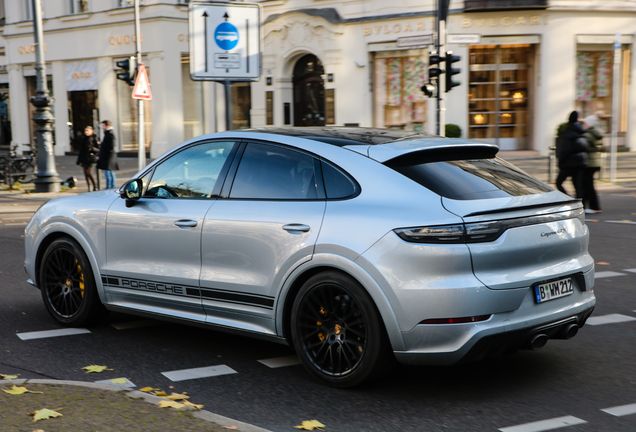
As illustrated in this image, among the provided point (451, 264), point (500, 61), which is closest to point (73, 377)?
point (451, 264)

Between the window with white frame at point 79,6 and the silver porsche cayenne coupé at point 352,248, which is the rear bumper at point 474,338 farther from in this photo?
the window with white frame at point 79,6

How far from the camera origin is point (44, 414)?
155 inches

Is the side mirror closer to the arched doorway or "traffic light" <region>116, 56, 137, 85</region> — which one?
"traffic light" <region>116, 56, 137, 85</region>

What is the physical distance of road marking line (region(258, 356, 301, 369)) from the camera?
520 centimetres

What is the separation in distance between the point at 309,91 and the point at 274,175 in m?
24.3

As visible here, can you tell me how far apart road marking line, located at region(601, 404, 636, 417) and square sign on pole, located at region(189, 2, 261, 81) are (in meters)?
7.68

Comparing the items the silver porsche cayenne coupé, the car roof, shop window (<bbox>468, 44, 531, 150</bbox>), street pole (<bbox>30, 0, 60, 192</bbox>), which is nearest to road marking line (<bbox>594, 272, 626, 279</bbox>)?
the silver porsche cayenne coupé

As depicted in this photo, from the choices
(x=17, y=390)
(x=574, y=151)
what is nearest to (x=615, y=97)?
(x=574, y=151)

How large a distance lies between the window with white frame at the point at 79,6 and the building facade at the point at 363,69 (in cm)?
4

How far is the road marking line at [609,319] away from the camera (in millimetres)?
6371

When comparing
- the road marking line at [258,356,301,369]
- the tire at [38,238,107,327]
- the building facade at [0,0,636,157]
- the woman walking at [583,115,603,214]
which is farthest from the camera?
the building facade at [0,0,636,157]

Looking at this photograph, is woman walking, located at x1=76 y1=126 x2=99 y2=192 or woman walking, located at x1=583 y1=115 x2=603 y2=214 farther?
woman walking, located at x1=76 y1=126 x2=99 y2=192

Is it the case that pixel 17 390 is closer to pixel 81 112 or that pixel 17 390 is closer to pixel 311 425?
pixel 311 425

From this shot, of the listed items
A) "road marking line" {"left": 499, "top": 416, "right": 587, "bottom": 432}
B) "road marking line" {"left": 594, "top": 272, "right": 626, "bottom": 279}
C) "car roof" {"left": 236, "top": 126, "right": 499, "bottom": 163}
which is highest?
"car roof" {"left": 236, "top": 126, "right": 499, "bottom": 163}
